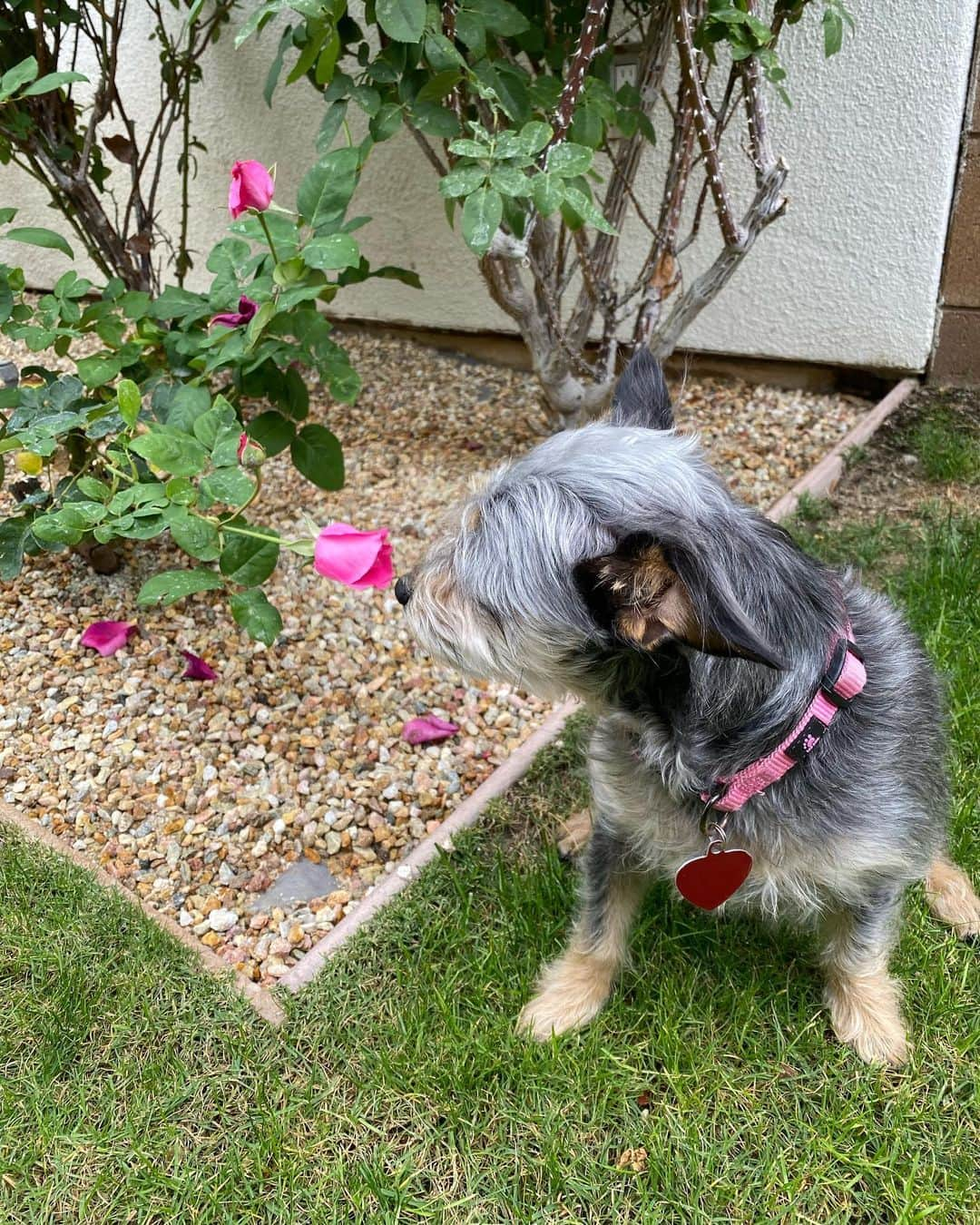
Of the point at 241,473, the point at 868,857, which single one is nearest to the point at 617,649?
the point at 868,857

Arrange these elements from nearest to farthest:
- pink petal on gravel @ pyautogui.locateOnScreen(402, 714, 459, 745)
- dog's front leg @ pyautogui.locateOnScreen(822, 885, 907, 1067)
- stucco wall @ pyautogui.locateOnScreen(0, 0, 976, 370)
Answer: dog's front leg @ pyautogui.locateOnScreen(822, 885, 907, 1067), pink petal on gravel @ pyautogui.locateOnScreen(402, 714, 459, 745), stucco wall @ pyautogui.locateOnScreen(0, 0, 976, 370)

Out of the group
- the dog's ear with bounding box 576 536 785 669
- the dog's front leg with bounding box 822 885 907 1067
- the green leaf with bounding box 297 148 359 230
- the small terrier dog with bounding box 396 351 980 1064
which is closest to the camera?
the dog's ear with bounding box 576 536 785 669

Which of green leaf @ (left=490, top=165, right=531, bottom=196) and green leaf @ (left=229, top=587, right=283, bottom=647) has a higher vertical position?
green leaf @ (left=490, top=165, right=531, bottom=196)

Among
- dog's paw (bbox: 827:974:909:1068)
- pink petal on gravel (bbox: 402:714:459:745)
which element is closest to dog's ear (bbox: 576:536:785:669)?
dog's paw (bbox: 827:974:909:1068)

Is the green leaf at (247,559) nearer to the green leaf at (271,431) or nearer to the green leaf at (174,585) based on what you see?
the green leaf at (174,585)

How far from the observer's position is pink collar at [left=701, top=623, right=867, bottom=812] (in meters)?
1.68

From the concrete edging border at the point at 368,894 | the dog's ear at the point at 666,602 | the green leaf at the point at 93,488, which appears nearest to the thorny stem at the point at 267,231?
the green leaf at the point at 93,488

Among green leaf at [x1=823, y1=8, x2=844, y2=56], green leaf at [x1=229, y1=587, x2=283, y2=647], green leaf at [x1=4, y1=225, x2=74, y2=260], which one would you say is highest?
green leaf at [x1=823, y1=8, x2=844, y2=56]

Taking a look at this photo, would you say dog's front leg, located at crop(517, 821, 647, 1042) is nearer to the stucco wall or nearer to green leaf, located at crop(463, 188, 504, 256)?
green leaf, located at crop(463, 188, 504, 256)

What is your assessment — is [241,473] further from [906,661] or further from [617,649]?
[906,661]

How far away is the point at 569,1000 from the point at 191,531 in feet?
4.85

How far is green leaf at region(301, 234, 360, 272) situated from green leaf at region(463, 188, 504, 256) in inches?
12.9

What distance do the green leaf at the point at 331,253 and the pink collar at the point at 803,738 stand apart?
1.49 metres

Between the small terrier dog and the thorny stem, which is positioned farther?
the thorny stem
